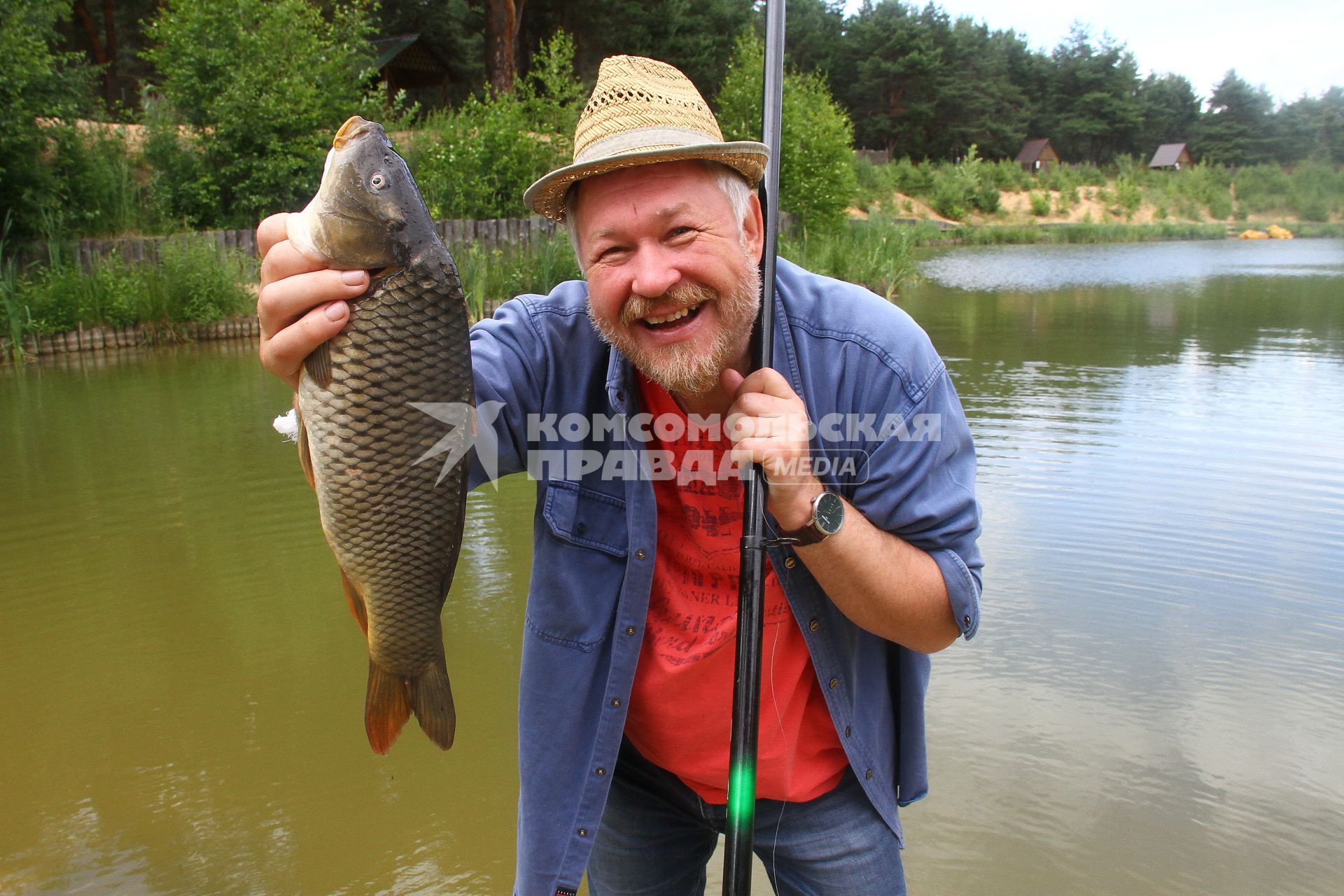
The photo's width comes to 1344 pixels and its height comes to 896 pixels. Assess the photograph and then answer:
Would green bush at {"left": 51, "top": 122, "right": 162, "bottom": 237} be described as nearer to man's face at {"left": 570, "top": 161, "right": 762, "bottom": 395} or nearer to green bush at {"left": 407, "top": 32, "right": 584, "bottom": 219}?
green bush at {"left": 407, "top": 32, "right": 584, "bottom": 219}

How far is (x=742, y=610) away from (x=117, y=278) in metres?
14.1

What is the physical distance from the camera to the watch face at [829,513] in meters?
1.75

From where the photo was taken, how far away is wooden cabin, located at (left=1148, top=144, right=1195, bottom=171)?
74000mm

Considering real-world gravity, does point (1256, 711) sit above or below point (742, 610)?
below

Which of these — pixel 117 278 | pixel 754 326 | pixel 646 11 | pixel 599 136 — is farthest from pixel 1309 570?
pixel 646 11

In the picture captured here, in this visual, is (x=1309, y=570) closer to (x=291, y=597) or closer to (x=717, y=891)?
(x=717, y=891)

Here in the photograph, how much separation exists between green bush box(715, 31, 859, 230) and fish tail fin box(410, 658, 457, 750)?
61.4ft

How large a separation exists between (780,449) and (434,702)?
774 millimetres

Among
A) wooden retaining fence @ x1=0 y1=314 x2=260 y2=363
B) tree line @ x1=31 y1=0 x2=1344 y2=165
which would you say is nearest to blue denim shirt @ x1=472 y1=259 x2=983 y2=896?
wooden retaining fence @ x1=0 y1=314 x2=260 y2=363

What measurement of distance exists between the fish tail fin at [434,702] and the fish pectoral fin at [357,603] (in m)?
0.14

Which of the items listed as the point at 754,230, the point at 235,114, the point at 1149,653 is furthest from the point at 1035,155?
the point at 754,230

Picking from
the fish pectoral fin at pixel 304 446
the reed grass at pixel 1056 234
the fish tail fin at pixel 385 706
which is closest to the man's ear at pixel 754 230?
the fish pectoral fin at pixel 304 446

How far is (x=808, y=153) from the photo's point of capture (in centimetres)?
2159

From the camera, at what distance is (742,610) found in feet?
6.03
